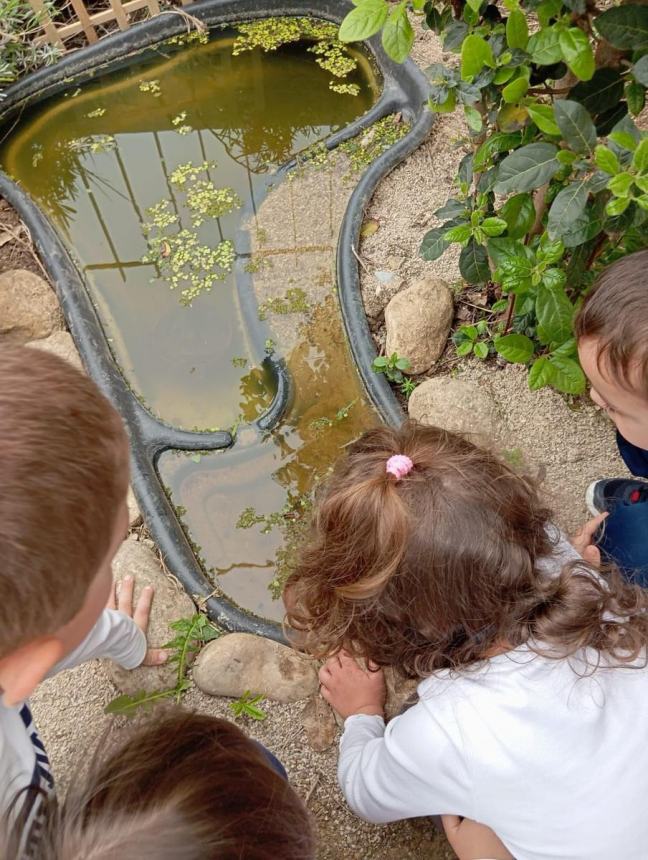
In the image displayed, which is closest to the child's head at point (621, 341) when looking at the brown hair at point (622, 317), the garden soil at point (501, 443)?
the brown hair at point (622, 317)

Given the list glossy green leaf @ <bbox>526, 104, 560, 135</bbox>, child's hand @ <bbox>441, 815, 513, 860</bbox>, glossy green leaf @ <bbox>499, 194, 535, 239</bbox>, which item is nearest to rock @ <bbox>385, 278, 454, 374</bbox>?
glossy green leaf @ <bbox>499, 194, 535, 239</bbox>

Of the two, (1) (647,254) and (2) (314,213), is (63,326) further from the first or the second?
(1) (647,254)

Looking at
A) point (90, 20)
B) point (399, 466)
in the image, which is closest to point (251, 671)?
point (399, 466)

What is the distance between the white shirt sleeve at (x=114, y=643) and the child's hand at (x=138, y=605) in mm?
44

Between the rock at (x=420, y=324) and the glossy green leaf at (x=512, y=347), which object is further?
the rock at (x=420, y=324)

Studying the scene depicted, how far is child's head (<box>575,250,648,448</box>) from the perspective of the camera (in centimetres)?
131

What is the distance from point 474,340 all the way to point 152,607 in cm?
132

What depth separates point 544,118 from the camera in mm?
1370

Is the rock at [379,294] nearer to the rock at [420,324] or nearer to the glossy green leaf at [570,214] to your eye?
the rock at [420,324]

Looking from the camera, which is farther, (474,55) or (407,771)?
(474,55)

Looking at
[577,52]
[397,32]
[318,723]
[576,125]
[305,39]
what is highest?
[305,39]

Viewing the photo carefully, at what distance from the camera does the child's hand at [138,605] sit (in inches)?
66.9

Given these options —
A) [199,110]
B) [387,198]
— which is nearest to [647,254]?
[387,198]

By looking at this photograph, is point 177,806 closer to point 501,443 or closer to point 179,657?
point 179,657
